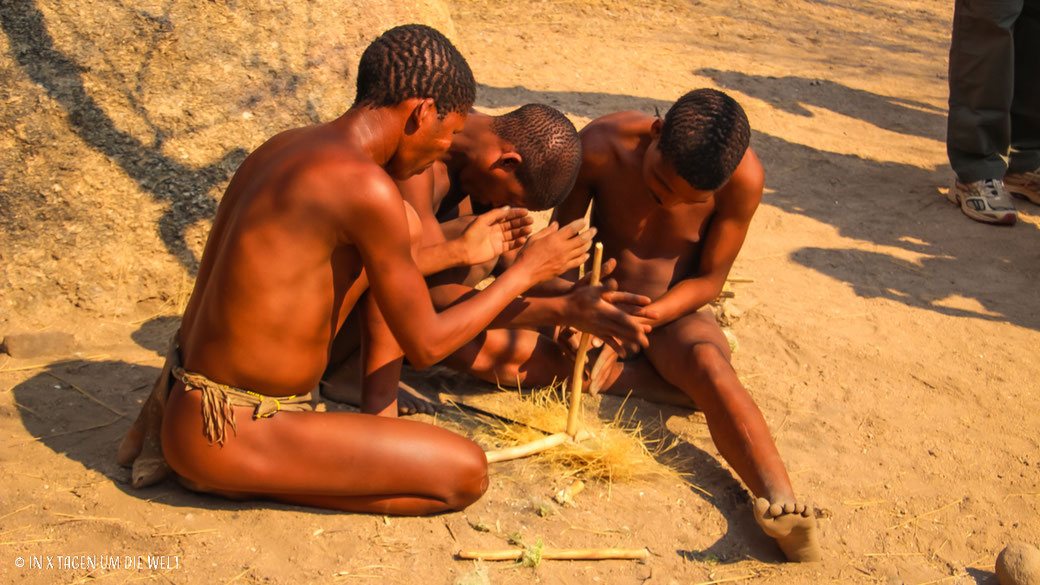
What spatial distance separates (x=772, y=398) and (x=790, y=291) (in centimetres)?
108

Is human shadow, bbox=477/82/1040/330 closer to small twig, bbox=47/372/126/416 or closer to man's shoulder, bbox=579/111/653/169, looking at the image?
man's shoulder, bbox=579/111/653/169

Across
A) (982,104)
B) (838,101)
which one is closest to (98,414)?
(982,104)

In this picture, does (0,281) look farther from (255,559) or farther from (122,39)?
(255,559)

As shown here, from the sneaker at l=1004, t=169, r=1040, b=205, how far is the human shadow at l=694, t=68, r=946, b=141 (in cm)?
121

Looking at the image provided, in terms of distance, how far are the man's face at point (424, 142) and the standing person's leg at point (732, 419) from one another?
1.23 metres

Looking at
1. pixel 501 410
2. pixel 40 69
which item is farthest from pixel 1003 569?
pixel 40 69

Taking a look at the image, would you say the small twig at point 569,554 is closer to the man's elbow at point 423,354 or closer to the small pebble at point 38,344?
the man's elbow at point 423,354

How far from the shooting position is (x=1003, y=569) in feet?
8.44

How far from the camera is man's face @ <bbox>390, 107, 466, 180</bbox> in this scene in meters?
2.44

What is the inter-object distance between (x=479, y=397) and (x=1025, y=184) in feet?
13.4

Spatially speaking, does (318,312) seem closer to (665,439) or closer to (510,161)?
(510,161)

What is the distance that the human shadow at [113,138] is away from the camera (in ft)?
12.4

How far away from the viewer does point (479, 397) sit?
346cm

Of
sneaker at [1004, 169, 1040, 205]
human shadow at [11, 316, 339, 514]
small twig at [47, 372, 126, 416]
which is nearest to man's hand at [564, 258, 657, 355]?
human shadow at [11, 316, 339, 514]
